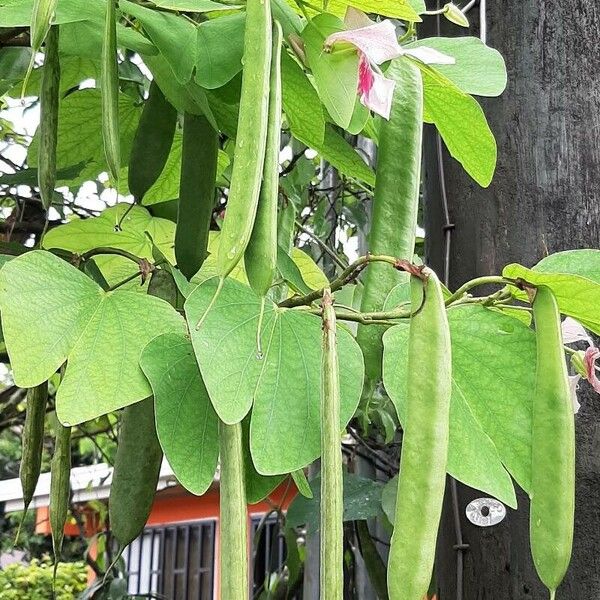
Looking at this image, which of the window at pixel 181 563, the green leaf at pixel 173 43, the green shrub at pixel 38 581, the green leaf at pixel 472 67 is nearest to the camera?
the green leaf at pixel 173 43

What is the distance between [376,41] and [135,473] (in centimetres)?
37

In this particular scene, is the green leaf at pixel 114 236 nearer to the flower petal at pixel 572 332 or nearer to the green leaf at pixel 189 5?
the green leaf at pixel 189 5

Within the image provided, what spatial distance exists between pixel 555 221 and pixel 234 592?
0.56 metres

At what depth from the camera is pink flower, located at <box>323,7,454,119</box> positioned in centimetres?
59

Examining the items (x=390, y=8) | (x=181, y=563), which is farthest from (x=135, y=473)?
(x=181, y=563)

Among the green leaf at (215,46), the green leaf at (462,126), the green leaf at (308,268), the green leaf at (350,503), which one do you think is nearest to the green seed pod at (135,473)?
the green leaf at (215,46)

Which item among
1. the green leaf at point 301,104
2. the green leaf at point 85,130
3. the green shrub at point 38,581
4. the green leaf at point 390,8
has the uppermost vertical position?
the green leaf at point 85,130

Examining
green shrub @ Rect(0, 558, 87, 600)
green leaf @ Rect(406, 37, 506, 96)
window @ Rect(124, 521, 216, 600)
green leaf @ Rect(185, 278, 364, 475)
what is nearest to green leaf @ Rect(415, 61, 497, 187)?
green leaf @ Rect(406, 37, 506, 96)

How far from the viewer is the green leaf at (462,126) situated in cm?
77

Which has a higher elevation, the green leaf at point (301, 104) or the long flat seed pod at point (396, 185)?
the green leaf at point (301, 104)

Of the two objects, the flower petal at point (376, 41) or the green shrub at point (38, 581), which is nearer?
the flower petal at point (376, 41)

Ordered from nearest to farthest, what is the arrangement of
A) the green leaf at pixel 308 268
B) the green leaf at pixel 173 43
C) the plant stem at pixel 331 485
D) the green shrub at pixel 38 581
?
the plant stem at pixel 331 485 → the green leaf at pixel 173 43 → the green leaf at pixel 308 268 → the green shrub at pixel 38 581

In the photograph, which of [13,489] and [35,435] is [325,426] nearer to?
[35,435]

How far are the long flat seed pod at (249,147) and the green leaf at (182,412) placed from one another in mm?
143
